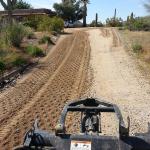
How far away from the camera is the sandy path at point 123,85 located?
38.8 ft

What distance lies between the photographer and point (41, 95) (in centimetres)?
1423

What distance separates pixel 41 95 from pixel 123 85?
3794 mm

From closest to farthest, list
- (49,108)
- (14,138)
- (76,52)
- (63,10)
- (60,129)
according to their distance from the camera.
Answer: (60,129)
(14,138)
(49,108)
(76,52)
(63,10)

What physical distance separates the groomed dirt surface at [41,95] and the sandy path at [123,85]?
72 cm

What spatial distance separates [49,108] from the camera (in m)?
12.3

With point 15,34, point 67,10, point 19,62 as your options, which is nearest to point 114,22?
point 67,10

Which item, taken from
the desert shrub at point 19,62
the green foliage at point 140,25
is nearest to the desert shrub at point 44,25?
the green foliage at point 140,25

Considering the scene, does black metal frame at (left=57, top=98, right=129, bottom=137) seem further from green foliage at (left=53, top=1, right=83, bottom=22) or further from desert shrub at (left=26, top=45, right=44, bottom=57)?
green foliage at (left=53, top=1, right=83, bottom=22)

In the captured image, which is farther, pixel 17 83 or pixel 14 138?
pixel 17 83

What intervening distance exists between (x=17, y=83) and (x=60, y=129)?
35.1ft

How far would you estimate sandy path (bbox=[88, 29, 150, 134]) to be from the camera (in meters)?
11.8

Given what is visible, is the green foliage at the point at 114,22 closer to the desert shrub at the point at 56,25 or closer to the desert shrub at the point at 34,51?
the desert shrub at the point at 56,25

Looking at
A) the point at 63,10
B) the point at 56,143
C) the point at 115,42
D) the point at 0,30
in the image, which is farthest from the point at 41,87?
the point at 63,10

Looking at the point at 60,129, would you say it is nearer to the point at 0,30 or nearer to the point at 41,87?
the point at 41,87
